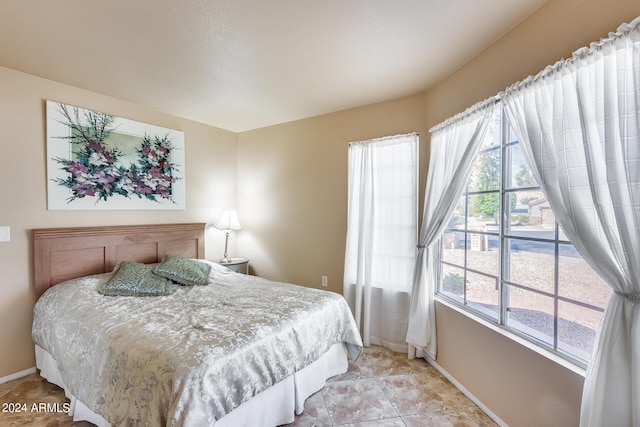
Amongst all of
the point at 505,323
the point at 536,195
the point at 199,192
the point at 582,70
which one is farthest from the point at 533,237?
the point at 199,192

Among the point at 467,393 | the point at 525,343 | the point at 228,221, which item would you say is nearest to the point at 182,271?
the point at 228,221

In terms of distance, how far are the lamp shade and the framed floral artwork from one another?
53 cm

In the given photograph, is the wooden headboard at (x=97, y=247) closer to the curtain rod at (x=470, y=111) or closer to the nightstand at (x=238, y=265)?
the nightstand at (x=238, y=265)

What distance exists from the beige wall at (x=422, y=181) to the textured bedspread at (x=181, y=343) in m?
0.95

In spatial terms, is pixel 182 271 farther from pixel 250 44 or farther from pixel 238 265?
pixel 250 44

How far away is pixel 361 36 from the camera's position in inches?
71.2

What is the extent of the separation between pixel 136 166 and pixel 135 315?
1.78 metres

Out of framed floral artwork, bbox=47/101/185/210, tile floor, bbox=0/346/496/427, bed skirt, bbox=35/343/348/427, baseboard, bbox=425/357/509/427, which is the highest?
framed floral artwork, bbox=47/101/185/210

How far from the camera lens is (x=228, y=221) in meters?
3.68

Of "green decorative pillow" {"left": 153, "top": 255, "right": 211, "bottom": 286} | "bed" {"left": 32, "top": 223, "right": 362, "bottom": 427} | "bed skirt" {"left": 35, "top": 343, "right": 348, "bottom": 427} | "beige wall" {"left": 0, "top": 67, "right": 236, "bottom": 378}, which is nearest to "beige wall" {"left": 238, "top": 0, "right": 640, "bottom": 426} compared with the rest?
"bed" {"left": 32, "top": 223, "right": 362, "bottom": 427}

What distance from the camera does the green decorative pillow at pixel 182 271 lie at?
258 cm

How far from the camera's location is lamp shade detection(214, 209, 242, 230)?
3631 millimetres

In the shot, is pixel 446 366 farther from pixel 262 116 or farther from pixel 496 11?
pixel 262 116

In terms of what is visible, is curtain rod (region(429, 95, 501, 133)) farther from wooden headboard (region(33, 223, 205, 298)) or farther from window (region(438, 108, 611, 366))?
wooden headboard (region(33, 223, 205, 298))
